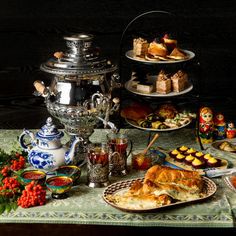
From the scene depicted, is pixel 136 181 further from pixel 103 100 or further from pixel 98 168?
pixel 103 100

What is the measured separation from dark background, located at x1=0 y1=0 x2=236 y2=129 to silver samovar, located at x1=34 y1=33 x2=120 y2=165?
0.65m

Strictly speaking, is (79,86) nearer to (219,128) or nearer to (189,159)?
(189,159)

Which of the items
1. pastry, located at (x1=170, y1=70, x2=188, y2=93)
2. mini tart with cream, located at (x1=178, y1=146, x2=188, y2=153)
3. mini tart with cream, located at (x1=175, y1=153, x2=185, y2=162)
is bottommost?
mini tart with cream, located at (x1=175, y1=153, x2=185, y2=162)

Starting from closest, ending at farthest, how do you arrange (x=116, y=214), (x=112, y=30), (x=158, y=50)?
(x=116, y=214) < (x=158, y=50) < (x=112, y=30)

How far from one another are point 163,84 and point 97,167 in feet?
1.86

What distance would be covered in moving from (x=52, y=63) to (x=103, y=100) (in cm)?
26

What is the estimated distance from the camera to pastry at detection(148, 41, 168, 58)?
265 centimetres

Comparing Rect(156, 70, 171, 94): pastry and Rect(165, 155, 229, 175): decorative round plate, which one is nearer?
Rect(165, 155, 229, 175): decorative round plate

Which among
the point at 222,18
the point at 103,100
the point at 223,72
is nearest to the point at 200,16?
the point at 222,18

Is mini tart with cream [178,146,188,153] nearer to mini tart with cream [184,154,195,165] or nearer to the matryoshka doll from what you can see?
mini tart with cream [184,154,195,165]

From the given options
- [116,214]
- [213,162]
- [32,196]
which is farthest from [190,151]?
[32,196]

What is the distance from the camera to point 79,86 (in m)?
2.47

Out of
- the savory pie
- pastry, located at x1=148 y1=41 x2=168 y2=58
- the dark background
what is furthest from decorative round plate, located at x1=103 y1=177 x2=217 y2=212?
the dark background

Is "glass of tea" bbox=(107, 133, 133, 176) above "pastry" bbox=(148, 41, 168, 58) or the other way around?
the other way around
